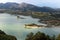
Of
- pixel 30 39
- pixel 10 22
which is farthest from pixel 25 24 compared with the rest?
pixel 30 39

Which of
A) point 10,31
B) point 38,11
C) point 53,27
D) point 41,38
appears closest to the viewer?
point 41,38

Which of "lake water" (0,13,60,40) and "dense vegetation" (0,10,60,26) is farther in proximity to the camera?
"dense vegetation" (0,10,60,26)

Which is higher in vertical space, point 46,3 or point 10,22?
point 46,3

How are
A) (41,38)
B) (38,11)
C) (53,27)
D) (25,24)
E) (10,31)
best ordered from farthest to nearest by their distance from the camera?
(38,11), (53,27), (25,24), (10,31), (41,38)

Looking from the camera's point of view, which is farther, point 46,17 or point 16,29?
point 46,17

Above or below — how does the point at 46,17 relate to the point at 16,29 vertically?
below

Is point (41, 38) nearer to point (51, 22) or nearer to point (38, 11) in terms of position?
point (51, 22)

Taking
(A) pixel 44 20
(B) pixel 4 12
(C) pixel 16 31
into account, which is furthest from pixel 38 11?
(C) pixel 16 31

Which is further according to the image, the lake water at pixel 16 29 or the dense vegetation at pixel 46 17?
the dense vegetation at pixel 46 17

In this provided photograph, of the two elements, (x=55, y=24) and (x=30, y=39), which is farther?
(x=55, y=24)
